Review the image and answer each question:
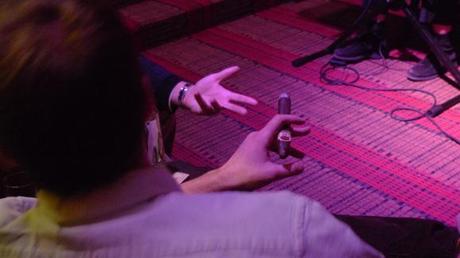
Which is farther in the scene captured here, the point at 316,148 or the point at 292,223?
the point at 316,148

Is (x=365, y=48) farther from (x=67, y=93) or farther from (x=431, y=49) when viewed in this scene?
(x=67, y=93)

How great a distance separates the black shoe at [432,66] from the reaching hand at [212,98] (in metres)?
1.53

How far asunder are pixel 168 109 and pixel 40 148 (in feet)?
3.11

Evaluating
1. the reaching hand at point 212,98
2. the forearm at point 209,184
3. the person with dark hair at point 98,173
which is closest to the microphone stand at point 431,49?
the reaching hand at point 212,98

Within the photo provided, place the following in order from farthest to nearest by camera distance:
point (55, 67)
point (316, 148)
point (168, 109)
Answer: point (316, 148)
point (168, 109)
point (55, 67)

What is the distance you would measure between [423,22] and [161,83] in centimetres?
165

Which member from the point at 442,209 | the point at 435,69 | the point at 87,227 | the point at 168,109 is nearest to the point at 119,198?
Result: the point at 87,227

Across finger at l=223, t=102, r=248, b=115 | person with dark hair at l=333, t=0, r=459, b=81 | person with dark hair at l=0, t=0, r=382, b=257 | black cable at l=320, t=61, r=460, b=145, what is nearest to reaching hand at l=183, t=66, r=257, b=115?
finger at l=223, t=102, r=248, b=115

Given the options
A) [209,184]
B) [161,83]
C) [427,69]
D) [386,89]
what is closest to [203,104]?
[161,83]

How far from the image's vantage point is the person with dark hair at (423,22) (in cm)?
271

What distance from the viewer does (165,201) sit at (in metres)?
0.60

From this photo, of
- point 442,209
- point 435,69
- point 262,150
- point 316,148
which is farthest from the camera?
point 435,69

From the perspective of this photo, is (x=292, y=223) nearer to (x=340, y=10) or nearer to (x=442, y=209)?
(x=442, y=209)

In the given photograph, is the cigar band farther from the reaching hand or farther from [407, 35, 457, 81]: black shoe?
[407, 35, 457, 81]: black shoe
